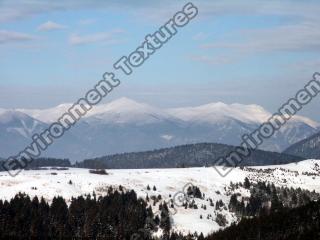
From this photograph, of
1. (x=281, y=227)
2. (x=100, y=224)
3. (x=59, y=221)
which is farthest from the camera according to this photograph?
(x=100, y=224)

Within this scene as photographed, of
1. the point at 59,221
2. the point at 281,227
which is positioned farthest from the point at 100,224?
the point at 281,227

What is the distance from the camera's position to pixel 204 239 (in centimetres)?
18425

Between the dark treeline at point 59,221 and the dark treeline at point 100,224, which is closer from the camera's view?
the dark treeline at point 100,224

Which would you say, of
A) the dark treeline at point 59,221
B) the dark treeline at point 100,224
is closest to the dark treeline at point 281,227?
the dark treeline at point 100,224

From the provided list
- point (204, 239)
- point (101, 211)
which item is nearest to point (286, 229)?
point (204, 239)

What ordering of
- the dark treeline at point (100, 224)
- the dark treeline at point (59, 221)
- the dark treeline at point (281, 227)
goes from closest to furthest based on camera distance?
the dark treeline at point (281, 227) → the dark treeline at point (100, 224) → the dark treeline at point (59, 221)

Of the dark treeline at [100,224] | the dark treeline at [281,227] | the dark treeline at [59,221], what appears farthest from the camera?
the dark treeline at [59,221]

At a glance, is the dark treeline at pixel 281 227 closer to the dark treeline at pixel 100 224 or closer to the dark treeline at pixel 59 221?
the dark treeline at pixel 100 224

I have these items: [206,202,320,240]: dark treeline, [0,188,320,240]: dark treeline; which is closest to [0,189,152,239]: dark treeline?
[0,188,320,240]: dark treeline

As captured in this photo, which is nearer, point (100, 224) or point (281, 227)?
point (281, 227)

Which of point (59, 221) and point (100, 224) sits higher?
point (59, 221)

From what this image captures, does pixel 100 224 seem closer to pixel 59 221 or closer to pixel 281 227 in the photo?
pixel 59 221

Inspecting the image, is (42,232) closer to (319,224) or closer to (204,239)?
(204,239)

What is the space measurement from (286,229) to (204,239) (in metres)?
21.9
